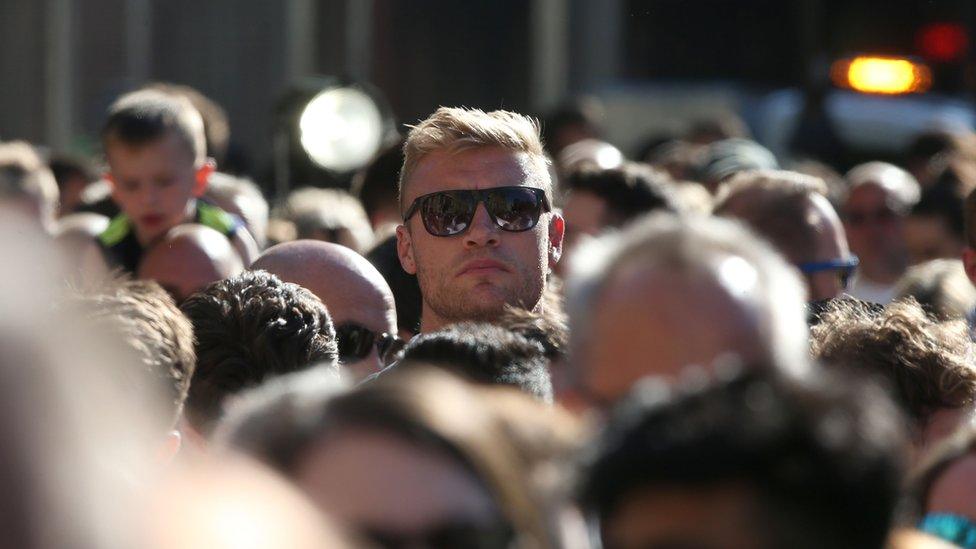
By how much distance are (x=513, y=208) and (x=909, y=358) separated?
139 cm

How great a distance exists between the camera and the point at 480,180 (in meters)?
4.55

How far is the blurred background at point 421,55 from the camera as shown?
16062 millimetres

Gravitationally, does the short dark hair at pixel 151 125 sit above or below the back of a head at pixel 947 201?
above

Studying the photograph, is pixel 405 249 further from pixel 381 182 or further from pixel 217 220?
pixel 381 182

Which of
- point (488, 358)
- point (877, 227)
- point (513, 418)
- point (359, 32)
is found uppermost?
point (359, 32)

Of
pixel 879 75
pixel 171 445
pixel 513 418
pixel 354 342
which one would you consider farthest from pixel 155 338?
pixel 879 75

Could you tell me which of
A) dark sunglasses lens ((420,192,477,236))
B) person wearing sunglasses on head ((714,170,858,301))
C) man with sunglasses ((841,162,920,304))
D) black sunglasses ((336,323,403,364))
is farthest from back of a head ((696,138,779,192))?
black sunglasses ((336,323,403,364))

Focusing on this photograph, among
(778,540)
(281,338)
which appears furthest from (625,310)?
(281,338)

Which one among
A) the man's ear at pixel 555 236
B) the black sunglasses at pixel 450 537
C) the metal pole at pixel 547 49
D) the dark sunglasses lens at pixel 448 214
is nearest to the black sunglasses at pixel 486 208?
the dark sunglasses lens at pixel 448 214

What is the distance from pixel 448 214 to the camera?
14.9ft

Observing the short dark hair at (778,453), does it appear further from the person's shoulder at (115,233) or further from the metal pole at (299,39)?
the metal pole at (299,39)

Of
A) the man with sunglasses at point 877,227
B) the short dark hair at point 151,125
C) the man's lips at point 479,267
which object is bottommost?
the man with sunglasses at point 877,227

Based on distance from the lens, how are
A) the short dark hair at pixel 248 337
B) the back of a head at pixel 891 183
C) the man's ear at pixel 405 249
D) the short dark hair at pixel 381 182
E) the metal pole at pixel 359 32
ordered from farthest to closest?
the metal pole at pixel 359 32, the back of a head at pixel 891 183, the short dark hair at pixel 381 182, the man's ear at pixel 405 249, the short dark hair at pixel 248 337

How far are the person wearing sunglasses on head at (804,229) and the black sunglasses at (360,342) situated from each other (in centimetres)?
149
